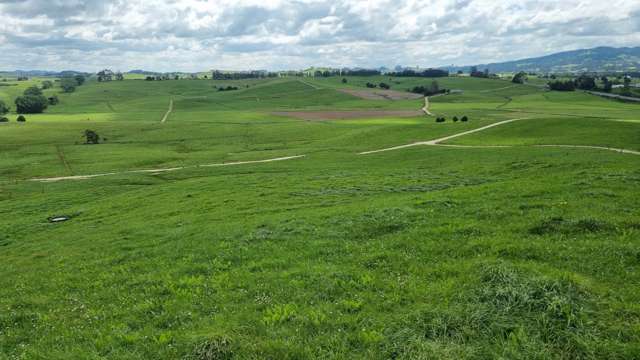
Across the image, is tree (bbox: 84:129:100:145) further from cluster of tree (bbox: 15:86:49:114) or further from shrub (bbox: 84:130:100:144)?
cluster of tree (bbox: 15:86:49:114)

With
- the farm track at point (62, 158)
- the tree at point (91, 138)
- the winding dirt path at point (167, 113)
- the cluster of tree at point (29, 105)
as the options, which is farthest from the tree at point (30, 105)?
the farm track at point (62, 158)

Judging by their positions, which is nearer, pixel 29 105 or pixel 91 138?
pixel 91 138

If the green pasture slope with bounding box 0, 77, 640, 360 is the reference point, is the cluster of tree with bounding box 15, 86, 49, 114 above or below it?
above

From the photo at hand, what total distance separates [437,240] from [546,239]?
3731mm

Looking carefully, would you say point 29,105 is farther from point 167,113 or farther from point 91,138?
point 91,138

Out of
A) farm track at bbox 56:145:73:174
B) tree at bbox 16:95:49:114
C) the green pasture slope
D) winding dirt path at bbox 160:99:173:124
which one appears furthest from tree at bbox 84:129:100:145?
tree at bbox 16:95:49:114

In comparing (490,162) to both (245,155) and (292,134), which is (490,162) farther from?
(292,134)

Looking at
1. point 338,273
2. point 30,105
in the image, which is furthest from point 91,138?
point 338,273

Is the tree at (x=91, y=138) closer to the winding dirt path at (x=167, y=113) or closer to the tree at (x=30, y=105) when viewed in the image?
the winding dirt path at (x=167, y=113)

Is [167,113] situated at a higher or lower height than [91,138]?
higher

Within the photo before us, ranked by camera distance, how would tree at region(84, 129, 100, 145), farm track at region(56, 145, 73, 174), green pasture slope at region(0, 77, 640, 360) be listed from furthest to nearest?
1. tree at region(84, 129, 100, 145)
2. farm track at region(56, 145, 73, 174)
3. green pasture slope at region(0, 77, 640, 360)

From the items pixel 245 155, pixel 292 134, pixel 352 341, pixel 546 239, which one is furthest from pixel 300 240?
pixel 292 134

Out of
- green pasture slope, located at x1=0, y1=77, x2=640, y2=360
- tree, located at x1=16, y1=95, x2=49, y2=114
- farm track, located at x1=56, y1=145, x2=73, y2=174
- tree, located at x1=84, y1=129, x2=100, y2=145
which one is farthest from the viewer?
tree, located at x1=16, y1=95, x2=49, y2=114

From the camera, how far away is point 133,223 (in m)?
29.2
